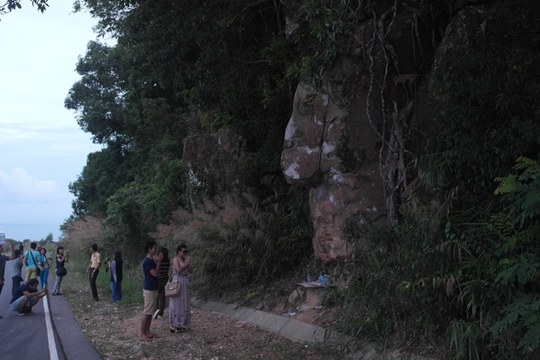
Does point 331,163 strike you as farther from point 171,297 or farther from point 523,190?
point 523,190

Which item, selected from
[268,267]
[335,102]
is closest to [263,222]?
[268,267]

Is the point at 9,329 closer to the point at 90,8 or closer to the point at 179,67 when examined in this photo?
the point at 179,67

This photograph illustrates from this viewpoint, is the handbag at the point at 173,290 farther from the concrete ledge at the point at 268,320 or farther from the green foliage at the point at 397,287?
the green foliage at the point at 397,287

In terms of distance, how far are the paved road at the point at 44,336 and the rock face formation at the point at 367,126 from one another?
543cm

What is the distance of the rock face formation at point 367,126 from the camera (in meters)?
10.2

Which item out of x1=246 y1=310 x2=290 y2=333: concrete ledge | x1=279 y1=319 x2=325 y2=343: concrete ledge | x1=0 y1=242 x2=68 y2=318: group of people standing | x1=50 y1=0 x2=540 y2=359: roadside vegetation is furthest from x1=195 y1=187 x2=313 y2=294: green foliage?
x1=0 y1=242 x2=68 y2=318: group of people standing

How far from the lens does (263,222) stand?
1451 centimetres

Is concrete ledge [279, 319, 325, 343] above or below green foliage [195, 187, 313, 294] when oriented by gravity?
below

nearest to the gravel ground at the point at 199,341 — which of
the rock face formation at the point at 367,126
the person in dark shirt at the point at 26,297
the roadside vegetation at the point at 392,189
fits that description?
the roadside vegetation at the point at 392,189

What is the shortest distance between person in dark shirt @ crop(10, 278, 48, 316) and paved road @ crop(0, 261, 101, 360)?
0.79 feet

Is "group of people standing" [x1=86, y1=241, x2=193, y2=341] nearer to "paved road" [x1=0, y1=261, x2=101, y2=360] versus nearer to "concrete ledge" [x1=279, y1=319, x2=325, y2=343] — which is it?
"paved road" [x1=0, y1=261, x2=101, y2=360]

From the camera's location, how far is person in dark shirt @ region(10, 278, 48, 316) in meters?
14.6

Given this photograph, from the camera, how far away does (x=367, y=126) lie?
11.2 metres

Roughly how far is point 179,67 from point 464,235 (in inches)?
423
